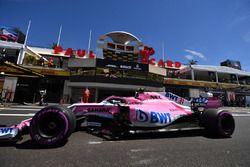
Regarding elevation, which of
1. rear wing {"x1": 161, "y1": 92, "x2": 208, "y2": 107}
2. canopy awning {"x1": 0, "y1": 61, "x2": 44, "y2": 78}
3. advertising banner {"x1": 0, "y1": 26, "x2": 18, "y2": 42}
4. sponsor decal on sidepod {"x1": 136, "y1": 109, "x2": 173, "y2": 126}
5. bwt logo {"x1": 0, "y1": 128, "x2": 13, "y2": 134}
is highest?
advertising banner {"x1": 0, "y1": 26, "x2": 18, "y2": 42}

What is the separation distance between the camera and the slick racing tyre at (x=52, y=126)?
8.70 ft

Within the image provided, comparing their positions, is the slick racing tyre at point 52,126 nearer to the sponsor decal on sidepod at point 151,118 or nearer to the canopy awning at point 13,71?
the sponsor decal on sidepod at point 151,118

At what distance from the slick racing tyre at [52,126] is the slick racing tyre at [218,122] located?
3.60m

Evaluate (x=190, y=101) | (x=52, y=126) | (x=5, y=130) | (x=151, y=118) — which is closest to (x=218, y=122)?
(x=190, y=101)

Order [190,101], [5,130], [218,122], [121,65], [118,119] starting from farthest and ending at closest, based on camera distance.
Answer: [121,65] → [190,101] → [218,122] → [118,119] → [5,130]

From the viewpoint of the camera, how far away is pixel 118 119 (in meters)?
3.42

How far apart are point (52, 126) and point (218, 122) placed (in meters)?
4.16

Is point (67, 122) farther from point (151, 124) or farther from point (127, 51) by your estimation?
point (127, 51)

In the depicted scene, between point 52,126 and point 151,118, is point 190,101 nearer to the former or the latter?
point 151,118

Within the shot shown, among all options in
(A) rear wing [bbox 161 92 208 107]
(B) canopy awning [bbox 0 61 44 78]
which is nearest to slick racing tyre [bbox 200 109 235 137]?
(A) rear wing [bbox 161 92 208 107]

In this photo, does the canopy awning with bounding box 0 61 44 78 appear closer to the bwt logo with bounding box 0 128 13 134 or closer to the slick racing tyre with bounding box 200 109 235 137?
the bwt logo with bounding box 0 128 13 134

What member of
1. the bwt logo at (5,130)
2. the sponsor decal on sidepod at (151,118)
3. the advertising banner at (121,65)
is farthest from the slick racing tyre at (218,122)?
the advertising banner at (121,65)

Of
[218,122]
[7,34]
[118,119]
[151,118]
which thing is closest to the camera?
[118,119]

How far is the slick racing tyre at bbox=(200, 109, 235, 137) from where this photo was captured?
3.74 m
